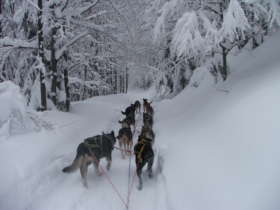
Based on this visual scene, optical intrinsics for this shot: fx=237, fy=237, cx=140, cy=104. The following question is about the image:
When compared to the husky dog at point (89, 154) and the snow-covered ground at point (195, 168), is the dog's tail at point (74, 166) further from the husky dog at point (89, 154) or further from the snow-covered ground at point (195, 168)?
the snow-covered ground at point (195, 168)

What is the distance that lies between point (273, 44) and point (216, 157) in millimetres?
6367

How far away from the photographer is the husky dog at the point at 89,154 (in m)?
5.30

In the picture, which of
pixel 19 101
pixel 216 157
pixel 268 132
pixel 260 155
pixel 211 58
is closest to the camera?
pixel 260 155

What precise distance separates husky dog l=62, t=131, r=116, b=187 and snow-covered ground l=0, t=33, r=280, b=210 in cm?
39

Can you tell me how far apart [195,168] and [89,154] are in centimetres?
240

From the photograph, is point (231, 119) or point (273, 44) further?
point (273, 44)

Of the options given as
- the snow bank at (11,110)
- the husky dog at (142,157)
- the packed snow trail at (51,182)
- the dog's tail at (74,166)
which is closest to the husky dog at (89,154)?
the dog's tail at (74,166)

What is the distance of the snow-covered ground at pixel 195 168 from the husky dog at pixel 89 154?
393mm

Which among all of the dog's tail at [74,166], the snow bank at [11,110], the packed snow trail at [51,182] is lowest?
the packed snow trail at [51,182]

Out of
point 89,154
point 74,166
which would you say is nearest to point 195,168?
point 89,154

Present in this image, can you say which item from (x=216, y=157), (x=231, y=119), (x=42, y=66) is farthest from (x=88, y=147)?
(x=42, y=66)

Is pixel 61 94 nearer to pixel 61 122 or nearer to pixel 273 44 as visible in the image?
pixel 61 122

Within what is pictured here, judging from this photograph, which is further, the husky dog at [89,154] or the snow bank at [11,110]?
the husky dog at [89,154]

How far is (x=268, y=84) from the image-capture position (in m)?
5.99
